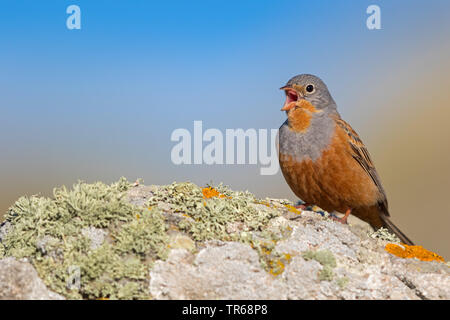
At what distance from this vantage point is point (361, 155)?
844cm

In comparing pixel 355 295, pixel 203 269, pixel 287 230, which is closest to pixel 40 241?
pixel 203 269

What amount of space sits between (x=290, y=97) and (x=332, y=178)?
174 cm

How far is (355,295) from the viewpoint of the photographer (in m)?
4.60

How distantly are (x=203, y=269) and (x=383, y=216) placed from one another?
511cm

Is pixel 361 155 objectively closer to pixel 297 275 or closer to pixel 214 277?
pixel 297 275

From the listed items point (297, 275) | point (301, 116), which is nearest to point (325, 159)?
point (301, 116)

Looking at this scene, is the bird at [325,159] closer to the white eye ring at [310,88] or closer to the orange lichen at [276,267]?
the white eye ring at [310,88]

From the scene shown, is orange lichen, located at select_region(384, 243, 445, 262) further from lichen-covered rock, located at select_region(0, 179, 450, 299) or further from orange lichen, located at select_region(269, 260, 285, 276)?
orange lichen, located at select_region(269, 260, 285, 276)

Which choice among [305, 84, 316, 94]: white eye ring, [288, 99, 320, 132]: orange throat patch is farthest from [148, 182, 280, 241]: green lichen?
[305, 84, 316, 94]: white eye ring

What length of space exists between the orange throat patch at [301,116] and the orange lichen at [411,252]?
9.17 ft

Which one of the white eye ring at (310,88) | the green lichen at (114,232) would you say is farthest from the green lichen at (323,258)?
the white eye ring at (310,88)

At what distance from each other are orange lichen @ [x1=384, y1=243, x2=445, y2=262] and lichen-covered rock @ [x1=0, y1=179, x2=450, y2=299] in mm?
175

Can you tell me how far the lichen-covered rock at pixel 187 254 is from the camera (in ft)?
14.5

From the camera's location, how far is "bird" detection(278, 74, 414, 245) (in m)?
7.78
